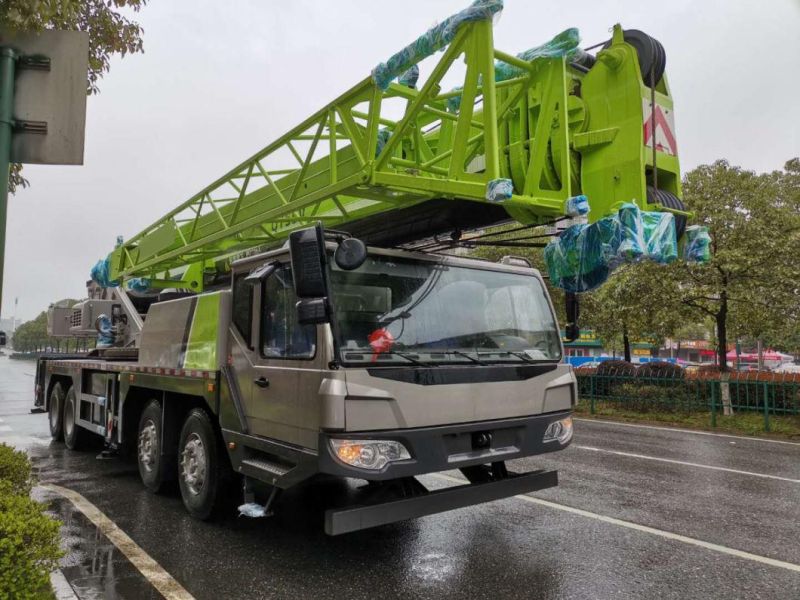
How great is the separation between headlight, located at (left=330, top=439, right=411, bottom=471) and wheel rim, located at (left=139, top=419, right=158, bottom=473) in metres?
2.98

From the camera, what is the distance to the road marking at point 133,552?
3535mm

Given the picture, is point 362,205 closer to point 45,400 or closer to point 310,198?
point 310,198

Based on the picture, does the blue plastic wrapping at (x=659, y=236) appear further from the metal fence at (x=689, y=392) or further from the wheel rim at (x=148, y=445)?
the metal fence at (x=689, y=392)

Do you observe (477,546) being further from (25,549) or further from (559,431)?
(25,549)

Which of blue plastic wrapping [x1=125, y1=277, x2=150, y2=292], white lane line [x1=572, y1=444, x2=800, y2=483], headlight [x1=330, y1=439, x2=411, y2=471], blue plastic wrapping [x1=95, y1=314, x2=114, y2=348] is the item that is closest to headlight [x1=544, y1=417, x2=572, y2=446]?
headlight [x1=330, y1=439, x2=411, y2=471]

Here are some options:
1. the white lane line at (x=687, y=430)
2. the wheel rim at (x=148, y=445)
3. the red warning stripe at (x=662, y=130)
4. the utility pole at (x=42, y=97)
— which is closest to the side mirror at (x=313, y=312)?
the utility pole at (x=42, y=97)

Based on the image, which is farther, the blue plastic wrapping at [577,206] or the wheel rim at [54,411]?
the wheel rim at [54,411]

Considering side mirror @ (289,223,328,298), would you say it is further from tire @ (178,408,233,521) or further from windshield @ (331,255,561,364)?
tire @ (178,408,233,521)

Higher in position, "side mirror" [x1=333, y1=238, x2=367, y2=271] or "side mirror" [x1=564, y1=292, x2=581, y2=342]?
"side mirror" [x1=333, y1=238, x2=367, y2=271]

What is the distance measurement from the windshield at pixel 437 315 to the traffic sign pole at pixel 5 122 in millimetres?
1778

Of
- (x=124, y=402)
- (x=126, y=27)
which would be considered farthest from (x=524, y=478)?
(x=126, y=27)

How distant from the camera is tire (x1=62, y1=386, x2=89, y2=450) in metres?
8.10

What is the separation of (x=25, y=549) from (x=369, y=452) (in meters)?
1.75

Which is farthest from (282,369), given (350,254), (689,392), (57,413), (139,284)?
(689,392)
